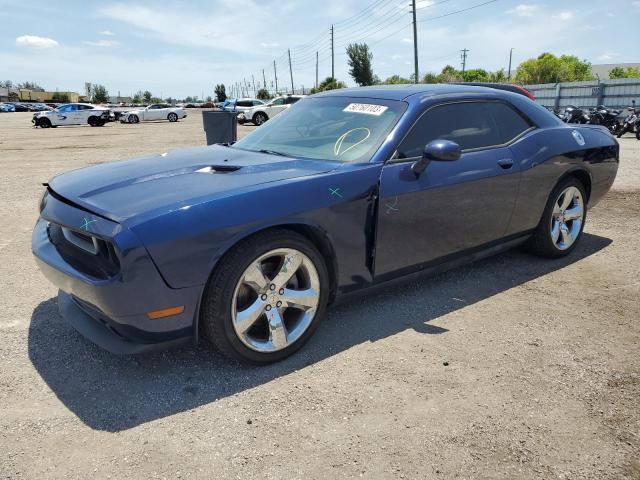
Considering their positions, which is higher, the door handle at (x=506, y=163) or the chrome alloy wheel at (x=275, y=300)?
the door handle at (x=506, y=163)

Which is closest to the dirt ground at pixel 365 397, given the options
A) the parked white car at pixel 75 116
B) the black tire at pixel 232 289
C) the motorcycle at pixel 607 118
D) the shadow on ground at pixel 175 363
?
the shadow on ground at pixel 175 363

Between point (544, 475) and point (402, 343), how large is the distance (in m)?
1.15

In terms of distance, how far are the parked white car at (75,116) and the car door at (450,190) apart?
3116cm

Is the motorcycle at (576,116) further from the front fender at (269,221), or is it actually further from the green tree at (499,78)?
the green tree at (499,78)

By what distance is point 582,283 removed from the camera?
401 cm

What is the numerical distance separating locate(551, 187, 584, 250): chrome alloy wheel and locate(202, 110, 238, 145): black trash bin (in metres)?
5.88

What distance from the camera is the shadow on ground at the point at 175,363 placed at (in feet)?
8.04

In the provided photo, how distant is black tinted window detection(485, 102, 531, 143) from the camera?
388 cm

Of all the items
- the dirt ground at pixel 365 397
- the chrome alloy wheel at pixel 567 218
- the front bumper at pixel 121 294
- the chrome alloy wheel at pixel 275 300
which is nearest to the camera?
the dirt ground at pixel 365 397

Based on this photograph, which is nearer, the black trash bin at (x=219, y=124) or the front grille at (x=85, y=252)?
the front grille at (x=85, y=252)

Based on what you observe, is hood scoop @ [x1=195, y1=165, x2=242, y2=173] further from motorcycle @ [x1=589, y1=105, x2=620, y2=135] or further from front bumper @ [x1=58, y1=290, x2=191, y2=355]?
motorcycle @ [x1=589, y1=105, x2=620, y2=135]

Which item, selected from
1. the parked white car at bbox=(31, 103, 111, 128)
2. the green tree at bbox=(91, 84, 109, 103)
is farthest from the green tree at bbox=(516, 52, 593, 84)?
the green tree at bbox=(91, 84, 109, 103)

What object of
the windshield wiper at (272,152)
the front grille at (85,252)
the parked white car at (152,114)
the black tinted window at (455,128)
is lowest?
the front grille at (85,252)

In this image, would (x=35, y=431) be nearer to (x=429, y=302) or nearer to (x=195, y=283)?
(x=195, y=283)
